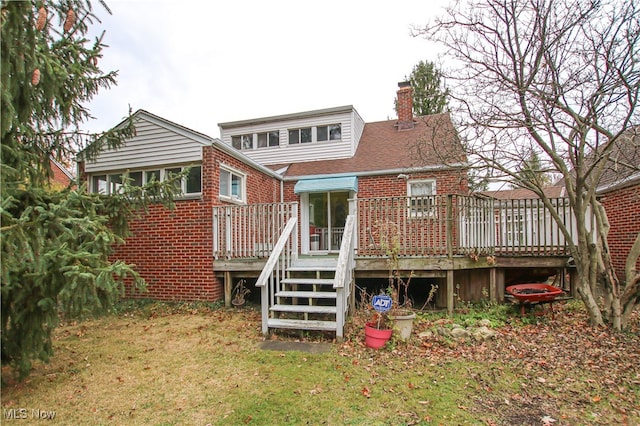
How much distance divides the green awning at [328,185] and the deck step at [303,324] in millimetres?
5655

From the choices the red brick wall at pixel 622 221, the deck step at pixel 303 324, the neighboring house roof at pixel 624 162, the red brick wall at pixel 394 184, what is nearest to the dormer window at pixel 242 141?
the red brick wall at pixel 394 184

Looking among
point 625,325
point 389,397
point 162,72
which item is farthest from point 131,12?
point 625,325

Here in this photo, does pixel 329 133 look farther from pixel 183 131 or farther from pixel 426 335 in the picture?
pixel 426 335

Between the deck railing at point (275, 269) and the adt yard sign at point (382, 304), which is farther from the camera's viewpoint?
the deck railing at point (275, 269)

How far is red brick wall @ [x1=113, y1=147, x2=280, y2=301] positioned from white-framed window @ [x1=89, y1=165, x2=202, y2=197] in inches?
10.7

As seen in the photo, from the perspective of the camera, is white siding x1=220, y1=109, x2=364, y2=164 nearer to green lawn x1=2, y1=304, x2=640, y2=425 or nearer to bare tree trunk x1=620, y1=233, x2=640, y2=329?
green lawn x1=2, y1=304, x2=640, y2=425

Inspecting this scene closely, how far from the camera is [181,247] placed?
7.94 metres

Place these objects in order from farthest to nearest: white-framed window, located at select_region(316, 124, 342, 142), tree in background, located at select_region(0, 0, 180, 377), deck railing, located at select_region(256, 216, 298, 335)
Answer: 1. white-framed window, located at select_region(316, 124, 342, 142)
2. deck railing, located at select_region(256, 216, 298, 335)
3. tree in background, located at select_region(0, 0, 180, 377)

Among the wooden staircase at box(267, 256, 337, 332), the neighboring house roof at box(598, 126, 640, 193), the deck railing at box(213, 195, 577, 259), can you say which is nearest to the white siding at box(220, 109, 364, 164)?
the deck railing at box(213, 195, 577, 259)

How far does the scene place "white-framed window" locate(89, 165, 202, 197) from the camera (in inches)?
316

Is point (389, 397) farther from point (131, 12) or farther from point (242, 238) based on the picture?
point (131, 12)

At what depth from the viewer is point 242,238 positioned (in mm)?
7871

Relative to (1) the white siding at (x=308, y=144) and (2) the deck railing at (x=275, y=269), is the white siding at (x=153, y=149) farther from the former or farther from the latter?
(1) the white siding at (x=308, y=144)

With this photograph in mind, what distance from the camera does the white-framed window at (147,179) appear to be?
8.03 m
